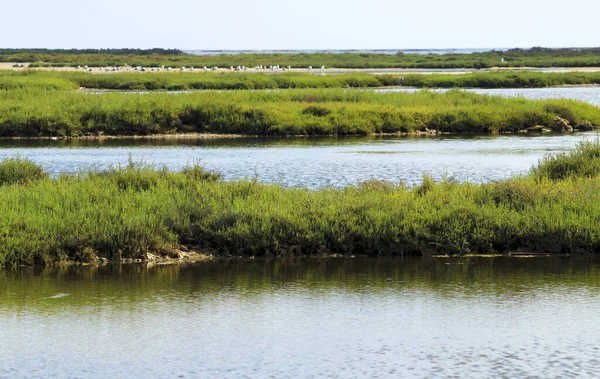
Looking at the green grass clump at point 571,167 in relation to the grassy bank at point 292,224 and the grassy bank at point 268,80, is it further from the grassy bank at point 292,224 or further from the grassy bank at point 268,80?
Answer: the grassy bank at point 268,80

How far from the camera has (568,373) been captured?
10.0m

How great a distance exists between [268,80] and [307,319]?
183ft

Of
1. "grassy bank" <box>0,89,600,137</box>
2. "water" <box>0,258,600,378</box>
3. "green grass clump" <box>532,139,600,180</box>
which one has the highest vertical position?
"green grass clump" <box>532,139,600,180</box>

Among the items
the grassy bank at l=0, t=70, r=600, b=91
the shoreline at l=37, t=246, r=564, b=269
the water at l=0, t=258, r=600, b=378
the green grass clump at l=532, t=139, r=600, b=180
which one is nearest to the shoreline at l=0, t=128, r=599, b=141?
the green grass clump at l=532, t=139, r=600, b=180

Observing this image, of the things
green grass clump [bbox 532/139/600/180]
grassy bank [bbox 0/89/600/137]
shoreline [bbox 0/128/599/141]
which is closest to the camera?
green grass clump [bbox 532/139/600/180]

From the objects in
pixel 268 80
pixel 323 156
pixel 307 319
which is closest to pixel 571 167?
pixel 307 319

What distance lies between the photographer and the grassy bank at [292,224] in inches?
596

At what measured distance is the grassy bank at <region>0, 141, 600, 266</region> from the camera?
49.7 feet

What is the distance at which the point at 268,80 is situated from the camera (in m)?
67.2

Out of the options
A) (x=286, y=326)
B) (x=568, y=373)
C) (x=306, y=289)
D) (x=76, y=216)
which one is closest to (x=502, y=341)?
(x=568, y=373)

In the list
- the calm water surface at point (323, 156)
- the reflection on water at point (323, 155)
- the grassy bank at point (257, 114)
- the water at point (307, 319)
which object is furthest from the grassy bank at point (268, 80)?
the water at point (307, 319)

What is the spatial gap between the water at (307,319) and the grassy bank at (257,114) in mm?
24713

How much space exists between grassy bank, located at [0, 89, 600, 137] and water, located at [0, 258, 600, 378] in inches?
973

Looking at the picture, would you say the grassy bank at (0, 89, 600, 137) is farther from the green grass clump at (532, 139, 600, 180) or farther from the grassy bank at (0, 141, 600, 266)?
the grassy bank at (0, 141, 600, 266)
